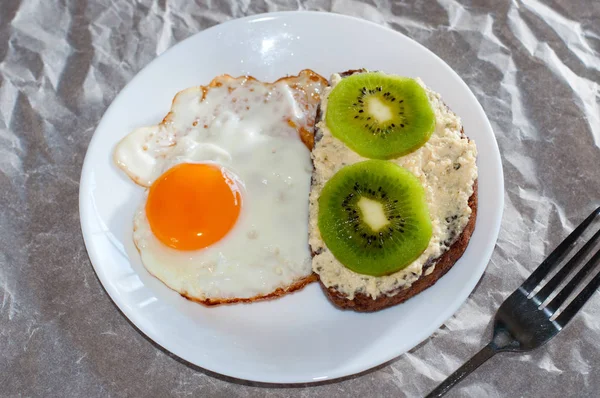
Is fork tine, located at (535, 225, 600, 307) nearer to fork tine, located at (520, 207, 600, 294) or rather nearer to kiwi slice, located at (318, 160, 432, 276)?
fork tine, located at (520, 207, 600, 294)

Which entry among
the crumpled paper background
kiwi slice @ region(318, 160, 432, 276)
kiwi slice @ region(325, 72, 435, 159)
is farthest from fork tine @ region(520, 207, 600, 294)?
kiwi slice @ region(325, 72, 435, 159)

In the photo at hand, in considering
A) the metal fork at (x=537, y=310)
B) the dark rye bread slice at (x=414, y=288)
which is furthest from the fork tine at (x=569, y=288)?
the dark rye bread slice at (x=414, y=288)

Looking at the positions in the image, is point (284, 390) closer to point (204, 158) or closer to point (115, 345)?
point (115, 345)

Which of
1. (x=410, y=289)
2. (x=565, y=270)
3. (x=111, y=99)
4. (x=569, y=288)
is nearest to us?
(x=410, y=289)

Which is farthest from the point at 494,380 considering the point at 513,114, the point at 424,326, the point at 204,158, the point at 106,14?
the point at 106,14

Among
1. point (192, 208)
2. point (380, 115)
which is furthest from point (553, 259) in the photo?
point (192, 208)

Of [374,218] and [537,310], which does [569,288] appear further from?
[374,218]
